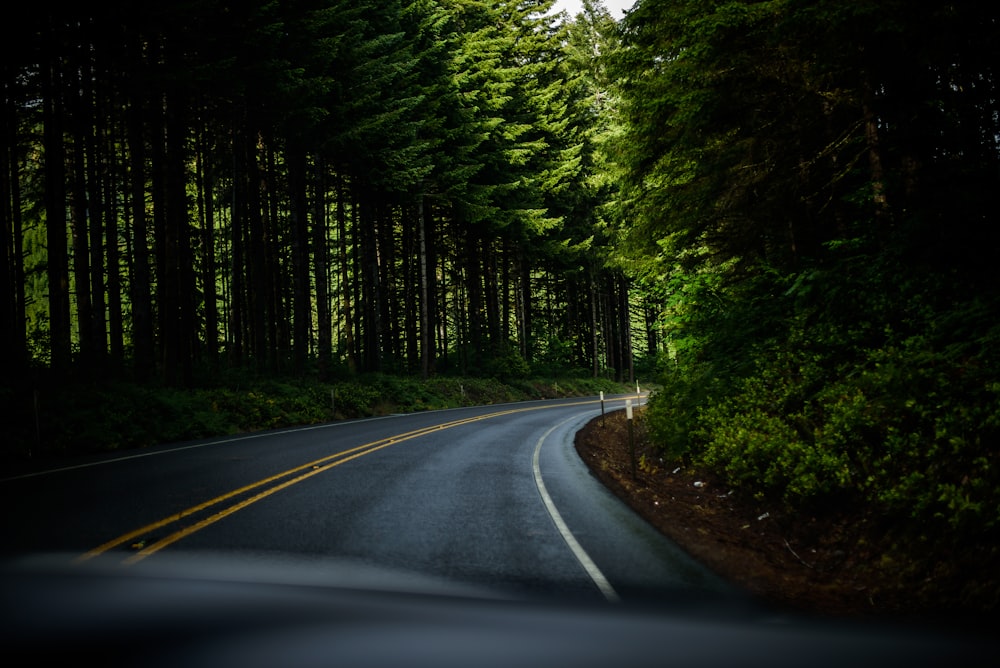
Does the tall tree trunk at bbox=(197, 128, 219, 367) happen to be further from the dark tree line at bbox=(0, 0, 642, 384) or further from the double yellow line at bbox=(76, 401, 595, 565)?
the double yellow line at bbox=(76, 401, 595, 565)

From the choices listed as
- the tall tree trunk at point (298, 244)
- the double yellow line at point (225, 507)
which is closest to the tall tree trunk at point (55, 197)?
the tall tree trunk at point (298, 244)

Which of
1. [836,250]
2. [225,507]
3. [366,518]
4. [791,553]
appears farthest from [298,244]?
[791,553]

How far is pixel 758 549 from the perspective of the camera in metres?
5.78

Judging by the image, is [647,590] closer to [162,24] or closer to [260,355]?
[162,24]

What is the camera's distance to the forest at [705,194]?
623 cm

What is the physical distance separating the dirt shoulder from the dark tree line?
12.3m

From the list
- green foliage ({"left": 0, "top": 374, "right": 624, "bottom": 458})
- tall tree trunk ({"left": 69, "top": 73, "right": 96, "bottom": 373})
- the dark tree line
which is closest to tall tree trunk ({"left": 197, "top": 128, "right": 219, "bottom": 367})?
the dark tree line

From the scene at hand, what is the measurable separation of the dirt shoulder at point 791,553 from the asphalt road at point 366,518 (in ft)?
1.26

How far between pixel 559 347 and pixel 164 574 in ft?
126

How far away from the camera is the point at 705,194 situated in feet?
35.6

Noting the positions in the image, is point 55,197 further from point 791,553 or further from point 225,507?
point 791,553

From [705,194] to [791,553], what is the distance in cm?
721

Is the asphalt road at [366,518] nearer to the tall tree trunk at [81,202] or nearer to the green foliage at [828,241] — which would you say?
the green foliage at [828,241]

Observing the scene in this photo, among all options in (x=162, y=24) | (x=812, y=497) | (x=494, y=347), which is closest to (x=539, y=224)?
(x=494, y=347)
